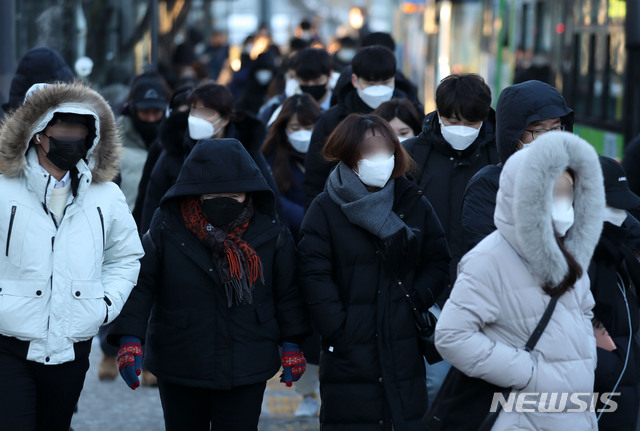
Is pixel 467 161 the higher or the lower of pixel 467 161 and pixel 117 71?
the higher

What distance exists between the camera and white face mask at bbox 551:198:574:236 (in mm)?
3840

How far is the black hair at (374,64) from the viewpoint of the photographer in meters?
7.09

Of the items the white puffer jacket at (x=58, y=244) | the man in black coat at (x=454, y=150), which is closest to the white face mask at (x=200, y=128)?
the man in black coat at (x=454, y=150)

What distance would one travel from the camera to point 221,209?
482cm

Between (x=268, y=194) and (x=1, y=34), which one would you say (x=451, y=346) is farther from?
(x=1, y=34)

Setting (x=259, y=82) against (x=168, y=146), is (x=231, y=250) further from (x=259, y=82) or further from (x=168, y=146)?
(x=259, y=82)

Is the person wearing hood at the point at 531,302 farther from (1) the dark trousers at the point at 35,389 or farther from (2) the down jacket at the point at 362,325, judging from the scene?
(1) the dark trousers at the point at 35,389

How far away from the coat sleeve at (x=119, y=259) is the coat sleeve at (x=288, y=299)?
569 millimetres

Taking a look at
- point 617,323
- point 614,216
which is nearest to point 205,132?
point 614,216

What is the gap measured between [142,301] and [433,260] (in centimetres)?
123

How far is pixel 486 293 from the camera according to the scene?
377 centimetres

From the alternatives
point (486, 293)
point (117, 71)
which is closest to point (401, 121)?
point (486, 293)

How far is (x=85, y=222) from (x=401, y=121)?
2.39 meters

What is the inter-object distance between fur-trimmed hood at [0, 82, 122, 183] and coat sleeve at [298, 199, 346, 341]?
0.84 metres
